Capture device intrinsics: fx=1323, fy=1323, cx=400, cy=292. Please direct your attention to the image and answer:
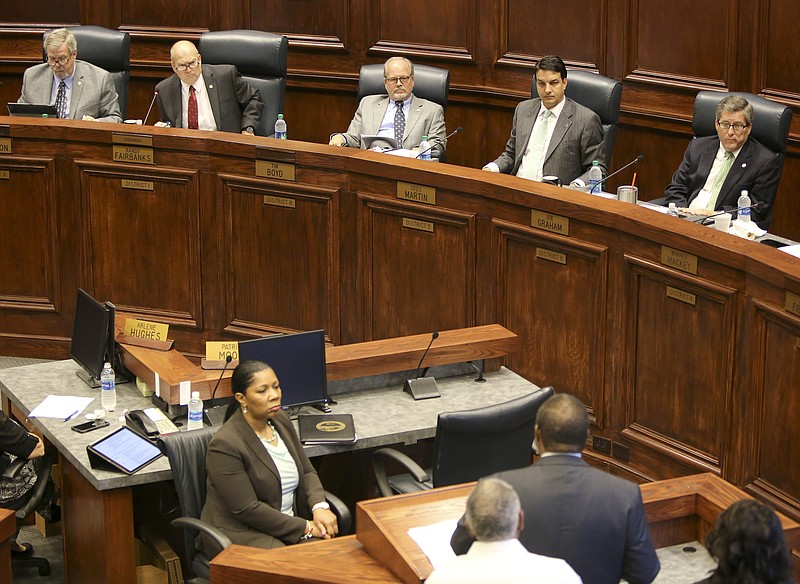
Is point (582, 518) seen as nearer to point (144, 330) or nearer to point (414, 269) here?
point (144, 330)

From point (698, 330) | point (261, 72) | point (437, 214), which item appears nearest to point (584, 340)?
point (698, 330)

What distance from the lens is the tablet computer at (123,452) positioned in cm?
433

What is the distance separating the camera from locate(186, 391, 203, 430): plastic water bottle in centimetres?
→ 460

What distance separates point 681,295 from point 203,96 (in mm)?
3419

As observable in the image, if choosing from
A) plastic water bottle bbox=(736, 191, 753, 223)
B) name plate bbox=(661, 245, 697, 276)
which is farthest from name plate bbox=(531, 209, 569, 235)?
plastic water bottle bbox=(736, 191, 753, 223)

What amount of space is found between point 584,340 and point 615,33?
2715mm

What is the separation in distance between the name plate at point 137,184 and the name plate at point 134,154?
98 millimetres

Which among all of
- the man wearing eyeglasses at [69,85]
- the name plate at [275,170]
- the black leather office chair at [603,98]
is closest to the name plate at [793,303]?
the black leather office chair at [603,98]

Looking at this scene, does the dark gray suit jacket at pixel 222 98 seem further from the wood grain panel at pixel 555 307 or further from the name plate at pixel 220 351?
the name plate at pixel 220 351

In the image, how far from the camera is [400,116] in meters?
7.04

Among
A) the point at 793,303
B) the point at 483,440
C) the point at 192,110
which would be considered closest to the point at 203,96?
the point at 192,110

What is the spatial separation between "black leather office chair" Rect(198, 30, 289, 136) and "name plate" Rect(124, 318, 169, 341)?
2.53m

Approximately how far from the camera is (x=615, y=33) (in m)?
7.27

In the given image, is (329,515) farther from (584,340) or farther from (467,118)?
(467,118)
